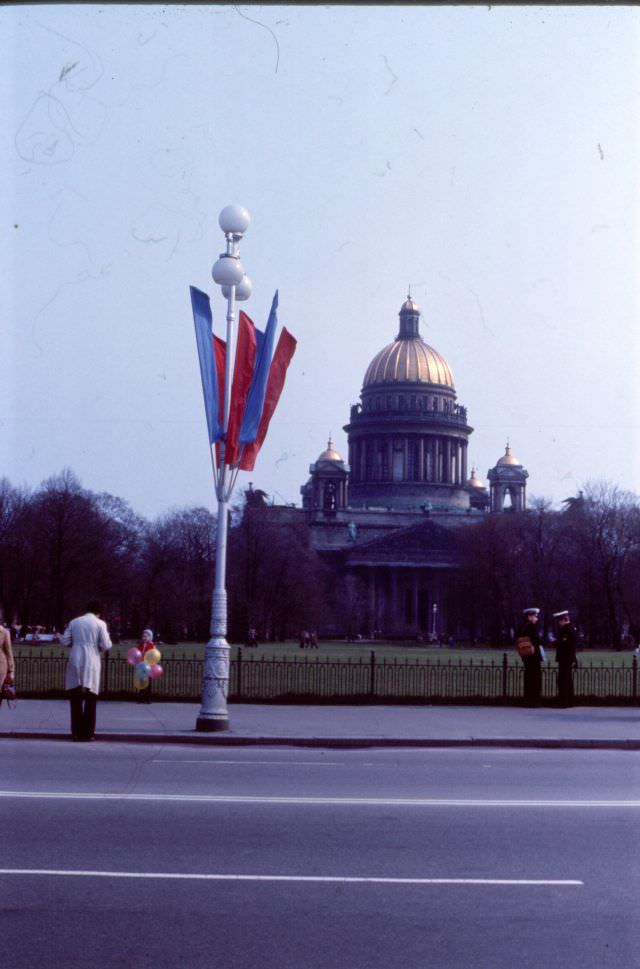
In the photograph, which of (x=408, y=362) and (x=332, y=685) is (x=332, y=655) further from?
(x=408, y=362)

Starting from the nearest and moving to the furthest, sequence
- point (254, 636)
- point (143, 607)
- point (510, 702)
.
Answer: point (510, 702) → point (254, 636) → point (143, 607)

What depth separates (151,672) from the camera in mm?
22516

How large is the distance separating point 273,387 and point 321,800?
350 inches

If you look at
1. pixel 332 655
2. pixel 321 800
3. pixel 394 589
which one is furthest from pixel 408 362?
pixel 321 800

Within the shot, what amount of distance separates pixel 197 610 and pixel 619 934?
204ft

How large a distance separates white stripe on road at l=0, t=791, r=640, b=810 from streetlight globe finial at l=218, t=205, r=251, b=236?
9657mm

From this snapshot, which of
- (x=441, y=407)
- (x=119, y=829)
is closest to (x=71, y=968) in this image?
(x=119, y=829)

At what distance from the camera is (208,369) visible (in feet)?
62.3

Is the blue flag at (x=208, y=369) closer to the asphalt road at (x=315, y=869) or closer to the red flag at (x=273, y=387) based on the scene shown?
the red flag at (x=273, y=387)

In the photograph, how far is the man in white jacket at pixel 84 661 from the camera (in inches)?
642

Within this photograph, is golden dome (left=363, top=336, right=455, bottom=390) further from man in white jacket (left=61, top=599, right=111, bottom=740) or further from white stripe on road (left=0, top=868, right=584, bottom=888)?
white stripe on road (left=0, top=868, right=584, bottom=888)

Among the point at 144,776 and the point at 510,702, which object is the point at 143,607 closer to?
the point at 510,702

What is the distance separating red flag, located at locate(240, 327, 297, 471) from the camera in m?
19.2

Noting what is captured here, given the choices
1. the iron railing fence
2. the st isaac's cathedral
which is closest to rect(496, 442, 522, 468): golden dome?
the st isaac's cathedral
